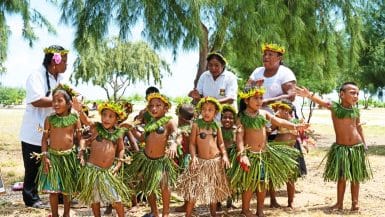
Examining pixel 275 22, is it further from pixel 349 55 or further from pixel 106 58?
pixel 106 58

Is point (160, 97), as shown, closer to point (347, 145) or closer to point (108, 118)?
point (108, 118)

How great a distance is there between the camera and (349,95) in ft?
16.4

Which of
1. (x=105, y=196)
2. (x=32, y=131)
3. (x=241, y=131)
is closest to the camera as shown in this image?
(x=105, y=196)

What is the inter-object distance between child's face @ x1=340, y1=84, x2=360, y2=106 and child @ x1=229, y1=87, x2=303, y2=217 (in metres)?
0.69

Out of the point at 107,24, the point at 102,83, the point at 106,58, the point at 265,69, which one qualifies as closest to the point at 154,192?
the point at 265,69

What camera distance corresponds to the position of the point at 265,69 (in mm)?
5375

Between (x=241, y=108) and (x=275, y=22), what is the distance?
5342mm

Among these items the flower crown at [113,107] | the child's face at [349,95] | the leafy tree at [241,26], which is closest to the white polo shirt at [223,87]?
the child's face at [349,95]

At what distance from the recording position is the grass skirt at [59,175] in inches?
174

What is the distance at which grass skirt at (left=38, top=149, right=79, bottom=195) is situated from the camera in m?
4.43

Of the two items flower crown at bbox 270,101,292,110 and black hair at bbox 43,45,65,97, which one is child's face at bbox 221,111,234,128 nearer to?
flower crown at bbox 270,101,292,110

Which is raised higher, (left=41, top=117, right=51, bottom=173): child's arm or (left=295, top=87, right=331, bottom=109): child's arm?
(left=295, top=87, right=331, bottom=109): child's arm

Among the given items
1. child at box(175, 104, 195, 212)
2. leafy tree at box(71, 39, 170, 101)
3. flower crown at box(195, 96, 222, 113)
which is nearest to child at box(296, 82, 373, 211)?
flower crown at box(195, 96, 222, 113)

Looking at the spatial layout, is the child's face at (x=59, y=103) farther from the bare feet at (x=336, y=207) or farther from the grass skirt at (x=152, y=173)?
the bare feet at (x=336, y=207)
